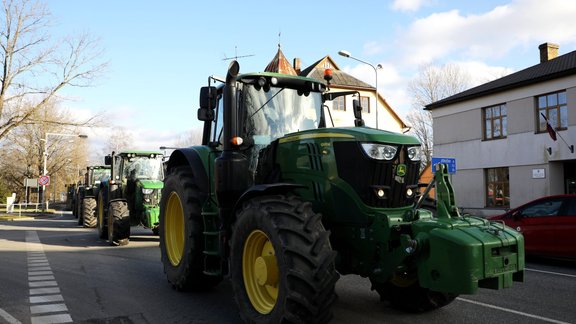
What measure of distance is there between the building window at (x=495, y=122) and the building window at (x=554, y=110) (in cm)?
190

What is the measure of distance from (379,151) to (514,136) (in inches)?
831

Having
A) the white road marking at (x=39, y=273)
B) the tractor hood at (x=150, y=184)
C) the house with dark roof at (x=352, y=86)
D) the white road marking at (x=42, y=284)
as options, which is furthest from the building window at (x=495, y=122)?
the white road marking at (x=42, y=284)

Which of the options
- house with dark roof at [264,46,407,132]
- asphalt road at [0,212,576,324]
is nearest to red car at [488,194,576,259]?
asphalt road at [0,212,576,324]

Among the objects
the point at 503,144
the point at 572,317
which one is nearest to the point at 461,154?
the point at 503,144

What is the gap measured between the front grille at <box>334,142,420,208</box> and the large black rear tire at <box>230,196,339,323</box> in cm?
62

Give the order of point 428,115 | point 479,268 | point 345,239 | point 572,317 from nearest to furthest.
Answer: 1. point 479,268
2. point 345,239
3. point 572,317
4. point 428,115

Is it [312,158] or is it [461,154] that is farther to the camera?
[461,154]

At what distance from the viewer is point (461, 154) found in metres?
26.1

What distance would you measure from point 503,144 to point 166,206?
20.9 meters

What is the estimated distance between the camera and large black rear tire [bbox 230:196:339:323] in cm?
380

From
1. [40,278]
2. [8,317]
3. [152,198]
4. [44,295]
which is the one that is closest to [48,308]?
[8,317]

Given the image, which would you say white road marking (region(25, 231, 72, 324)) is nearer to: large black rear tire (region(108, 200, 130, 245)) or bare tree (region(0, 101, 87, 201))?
large black rear tire (region(108, 200, 130, 245))

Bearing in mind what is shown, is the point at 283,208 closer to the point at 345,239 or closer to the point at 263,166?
the point at 345,239

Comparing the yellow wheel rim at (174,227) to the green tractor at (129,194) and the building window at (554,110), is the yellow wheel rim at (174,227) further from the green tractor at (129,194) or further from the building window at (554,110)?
the building window at (554,110)
